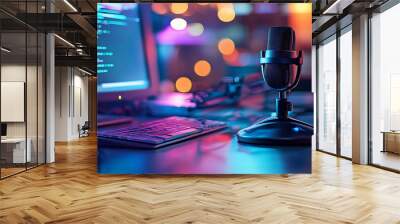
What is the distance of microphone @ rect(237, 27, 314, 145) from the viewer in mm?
6164

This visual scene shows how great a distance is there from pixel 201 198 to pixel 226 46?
2687 mm

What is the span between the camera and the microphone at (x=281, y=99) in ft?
20.2

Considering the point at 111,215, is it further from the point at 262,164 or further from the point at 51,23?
the point at 51,23

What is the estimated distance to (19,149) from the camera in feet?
24.0

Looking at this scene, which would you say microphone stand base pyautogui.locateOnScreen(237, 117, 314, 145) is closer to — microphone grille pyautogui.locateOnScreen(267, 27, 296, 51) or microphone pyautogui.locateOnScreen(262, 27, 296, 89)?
microphone pyautogui.locateOnScreen(262, 27, 296, 89)

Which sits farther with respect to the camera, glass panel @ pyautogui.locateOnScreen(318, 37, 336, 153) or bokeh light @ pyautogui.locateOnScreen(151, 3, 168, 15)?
glass panel @ pyautogui.locateOnScreen(318, 37, 336, 153)

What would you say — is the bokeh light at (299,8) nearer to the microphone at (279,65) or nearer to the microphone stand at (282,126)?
the microphone at (279,65)

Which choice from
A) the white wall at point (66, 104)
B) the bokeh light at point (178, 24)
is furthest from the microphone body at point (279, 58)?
the white wall at point (66, 104)

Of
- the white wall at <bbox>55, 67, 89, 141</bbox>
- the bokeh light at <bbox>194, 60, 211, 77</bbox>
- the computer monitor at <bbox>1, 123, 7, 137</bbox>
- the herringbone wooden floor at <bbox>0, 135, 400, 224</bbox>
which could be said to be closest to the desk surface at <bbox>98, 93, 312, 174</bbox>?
the herringbone wooden floor at <bbox>0, 135, 400, 224</bbox>

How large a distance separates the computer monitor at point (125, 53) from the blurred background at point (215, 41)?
17 cm

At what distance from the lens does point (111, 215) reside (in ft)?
13.3

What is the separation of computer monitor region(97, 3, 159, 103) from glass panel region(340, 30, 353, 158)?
16.2 ft

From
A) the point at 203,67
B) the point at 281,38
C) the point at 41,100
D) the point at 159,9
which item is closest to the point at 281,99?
the point at 281,38

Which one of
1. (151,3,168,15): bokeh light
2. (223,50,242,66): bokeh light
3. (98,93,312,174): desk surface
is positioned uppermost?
(151,3,168,15): bokeh light
